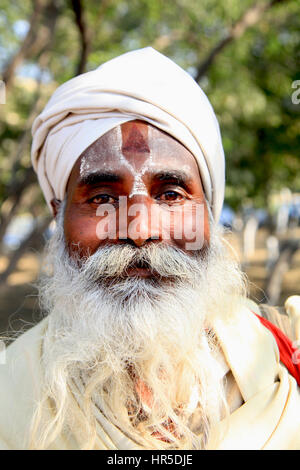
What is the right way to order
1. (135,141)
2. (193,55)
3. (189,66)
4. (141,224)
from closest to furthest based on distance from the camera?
1. (141,224)
2. (135,141)
3. (189,66)
4. (193,55)

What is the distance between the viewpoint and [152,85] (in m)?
1.67

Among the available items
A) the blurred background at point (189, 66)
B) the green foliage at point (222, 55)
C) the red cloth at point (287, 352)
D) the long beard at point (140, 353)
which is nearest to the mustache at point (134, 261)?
the long beard at point (140, 353)

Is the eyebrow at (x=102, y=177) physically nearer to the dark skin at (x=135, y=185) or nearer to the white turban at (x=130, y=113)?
the dark skin at (x=135, y=185)

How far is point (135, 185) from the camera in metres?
1.51

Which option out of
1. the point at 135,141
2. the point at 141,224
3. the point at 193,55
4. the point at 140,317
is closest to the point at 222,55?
the point at 193,55

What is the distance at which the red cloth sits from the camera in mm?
1521

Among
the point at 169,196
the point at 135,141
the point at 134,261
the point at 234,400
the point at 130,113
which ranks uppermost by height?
the point at 130,113

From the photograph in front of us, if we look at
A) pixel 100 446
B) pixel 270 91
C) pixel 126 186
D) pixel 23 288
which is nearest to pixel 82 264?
pixel 126 186

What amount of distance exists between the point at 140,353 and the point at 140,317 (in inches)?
4.6

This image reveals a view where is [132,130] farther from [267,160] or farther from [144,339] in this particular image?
[267,160]

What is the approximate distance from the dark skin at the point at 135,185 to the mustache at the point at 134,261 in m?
0.02

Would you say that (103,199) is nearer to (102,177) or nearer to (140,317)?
(102,177)

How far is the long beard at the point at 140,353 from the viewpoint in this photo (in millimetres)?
1398

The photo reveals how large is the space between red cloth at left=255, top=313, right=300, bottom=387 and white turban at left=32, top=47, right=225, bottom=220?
1.67ft
